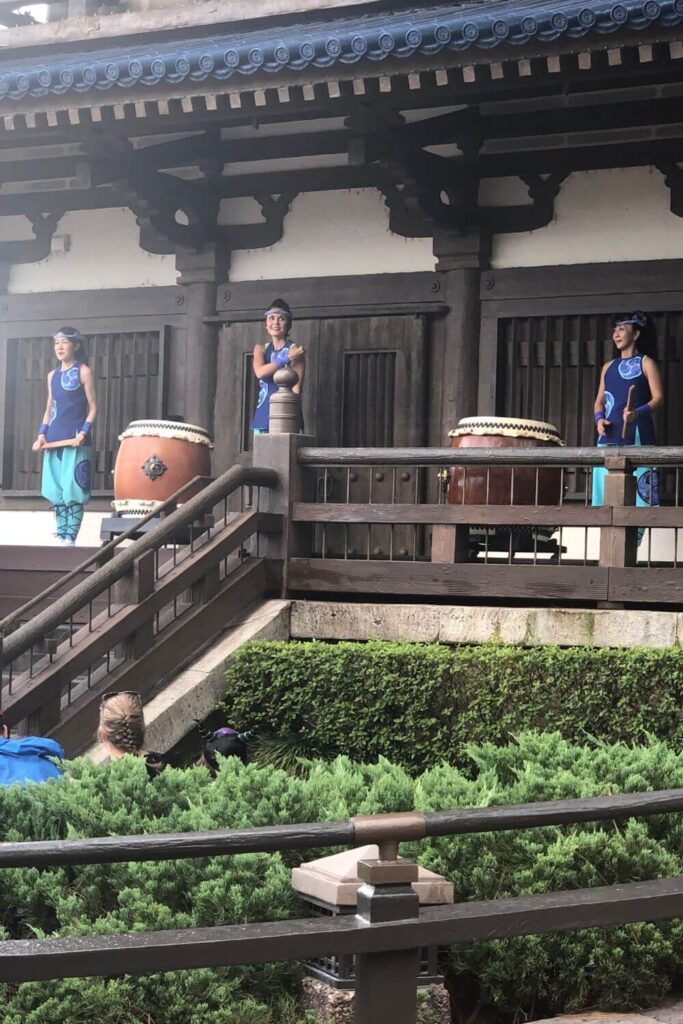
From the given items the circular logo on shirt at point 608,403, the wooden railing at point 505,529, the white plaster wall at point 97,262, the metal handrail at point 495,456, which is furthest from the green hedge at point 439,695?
the white plaster wall at point 97,262

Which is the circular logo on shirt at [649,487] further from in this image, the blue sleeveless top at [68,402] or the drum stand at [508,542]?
the blue sleeveless top at [68,402]

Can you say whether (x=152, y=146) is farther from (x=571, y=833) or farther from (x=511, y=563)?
(x=571, y=833)

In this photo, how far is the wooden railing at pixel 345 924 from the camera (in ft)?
11.0

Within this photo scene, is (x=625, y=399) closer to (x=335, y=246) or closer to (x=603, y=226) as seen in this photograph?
(x=603, y=226)

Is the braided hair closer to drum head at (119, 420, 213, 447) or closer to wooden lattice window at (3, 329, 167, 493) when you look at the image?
drum head at (119, 420, 213, 447)

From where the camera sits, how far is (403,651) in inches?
321

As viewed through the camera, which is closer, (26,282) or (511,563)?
(511,563)

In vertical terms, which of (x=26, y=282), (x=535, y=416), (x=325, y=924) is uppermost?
(x=26, y=282)

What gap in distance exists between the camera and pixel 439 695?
806 cm

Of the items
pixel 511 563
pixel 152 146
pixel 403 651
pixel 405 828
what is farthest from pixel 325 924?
pixel 152 146

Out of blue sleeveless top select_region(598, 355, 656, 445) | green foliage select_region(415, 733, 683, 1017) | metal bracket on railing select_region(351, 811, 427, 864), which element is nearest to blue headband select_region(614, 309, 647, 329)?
blue sleeveless top select_region(598, 355, 656, 445)

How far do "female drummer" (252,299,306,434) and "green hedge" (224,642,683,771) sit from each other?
3.23 meters

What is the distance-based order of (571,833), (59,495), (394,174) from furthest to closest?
(59,495) < (394,174) < (571,833)

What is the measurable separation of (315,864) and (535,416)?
25.0 ft
